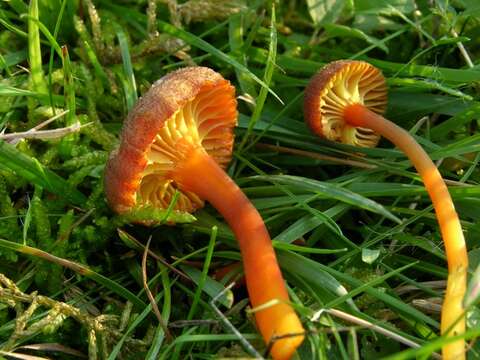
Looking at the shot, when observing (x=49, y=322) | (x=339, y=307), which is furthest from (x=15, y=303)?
(x=339, y=307)

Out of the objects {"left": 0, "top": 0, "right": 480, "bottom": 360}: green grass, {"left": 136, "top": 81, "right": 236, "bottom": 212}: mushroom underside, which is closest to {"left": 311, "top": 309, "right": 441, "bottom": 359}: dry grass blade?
{"left": 0, "top": 0, "right": 480, "bottom": 360}: green grass

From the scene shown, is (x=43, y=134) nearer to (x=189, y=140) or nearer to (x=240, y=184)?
(x=189, y=140)

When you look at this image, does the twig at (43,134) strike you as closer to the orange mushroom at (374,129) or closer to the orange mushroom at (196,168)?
the orange mushroom at (196,168)

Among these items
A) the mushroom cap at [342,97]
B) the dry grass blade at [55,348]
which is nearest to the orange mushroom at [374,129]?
the mushroom cap at [342,97]

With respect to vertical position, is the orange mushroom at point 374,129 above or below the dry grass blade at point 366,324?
above

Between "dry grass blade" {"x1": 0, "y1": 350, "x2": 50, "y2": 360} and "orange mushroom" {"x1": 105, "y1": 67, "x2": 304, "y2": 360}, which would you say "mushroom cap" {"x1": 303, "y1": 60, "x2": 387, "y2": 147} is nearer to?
"orange mushroom" {"x1": 105, "y1": 67, "x2": 304, "y2": 360}

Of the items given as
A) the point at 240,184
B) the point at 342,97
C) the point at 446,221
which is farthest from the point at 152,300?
the point at 342,97

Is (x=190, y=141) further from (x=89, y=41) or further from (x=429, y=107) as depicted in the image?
(x=429, y=107)
